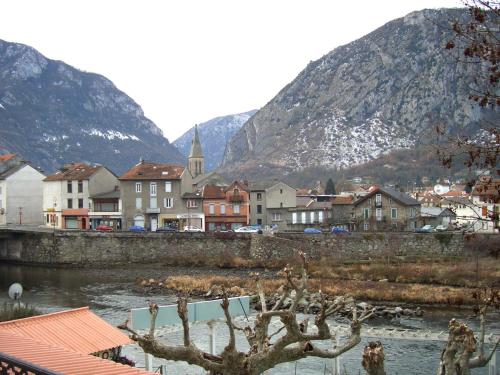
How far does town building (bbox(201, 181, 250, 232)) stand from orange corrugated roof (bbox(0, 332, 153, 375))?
2548 inches

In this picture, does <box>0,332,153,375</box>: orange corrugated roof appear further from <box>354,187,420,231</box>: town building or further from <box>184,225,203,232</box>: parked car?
<box>354,187,420,231</box>: town building

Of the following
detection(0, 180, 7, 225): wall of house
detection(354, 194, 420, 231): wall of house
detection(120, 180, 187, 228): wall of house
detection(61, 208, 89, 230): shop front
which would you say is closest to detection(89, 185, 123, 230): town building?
detection(61, 208, 89, 230): shop front

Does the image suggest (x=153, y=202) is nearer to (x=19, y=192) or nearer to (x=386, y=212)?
(x=19, y=192)

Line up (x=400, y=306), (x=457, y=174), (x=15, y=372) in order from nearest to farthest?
(x=15, y=372), (x=400, y=306), (x=457, y=174)

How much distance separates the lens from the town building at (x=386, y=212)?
7806 centimetres

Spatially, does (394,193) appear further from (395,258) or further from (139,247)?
(139,247)

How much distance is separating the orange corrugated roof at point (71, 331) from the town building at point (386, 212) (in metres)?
58.1

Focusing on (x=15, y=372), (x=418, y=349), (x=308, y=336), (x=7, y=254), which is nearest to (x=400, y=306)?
(x=418, y=349)

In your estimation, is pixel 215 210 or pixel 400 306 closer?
pixel 400 306

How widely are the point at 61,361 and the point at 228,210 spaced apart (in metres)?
Answer: 67.5

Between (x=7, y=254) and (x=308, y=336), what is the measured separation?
68794 millimetres

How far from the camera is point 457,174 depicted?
565 feet

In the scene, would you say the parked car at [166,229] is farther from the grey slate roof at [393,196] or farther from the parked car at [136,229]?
the grey slate roof at [393,196]

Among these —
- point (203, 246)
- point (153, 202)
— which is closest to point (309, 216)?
point (153, 202)
